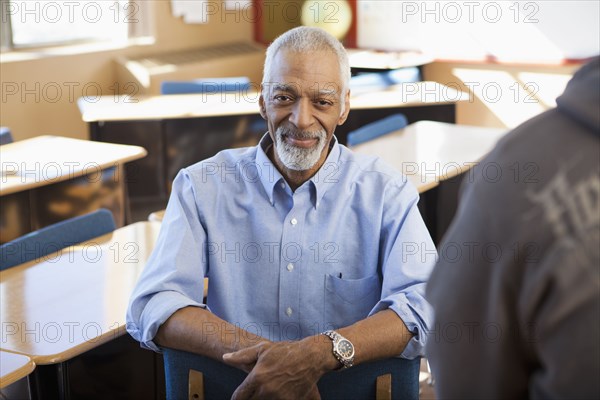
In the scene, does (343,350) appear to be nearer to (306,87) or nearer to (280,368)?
(280,368)

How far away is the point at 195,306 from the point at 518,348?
1162 millimetres

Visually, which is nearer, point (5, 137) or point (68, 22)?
point (5, 137)

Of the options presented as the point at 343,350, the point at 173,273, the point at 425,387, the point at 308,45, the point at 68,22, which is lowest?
the point at 425,387

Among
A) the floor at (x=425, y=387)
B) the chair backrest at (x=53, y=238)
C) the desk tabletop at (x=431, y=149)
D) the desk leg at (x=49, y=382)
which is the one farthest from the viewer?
the desk tabletop at (x=431, y=149)

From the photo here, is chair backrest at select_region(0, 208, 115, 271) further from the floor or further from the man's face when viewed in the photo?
the floor

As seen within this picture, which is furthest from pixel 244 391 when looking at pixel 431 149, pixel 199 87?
pixel 199 87

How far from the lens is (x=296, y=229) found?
6.93 ft

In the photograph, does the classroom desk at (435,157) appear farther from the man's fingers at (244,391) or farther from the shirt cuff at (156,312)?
the man's fingers at (244,391)

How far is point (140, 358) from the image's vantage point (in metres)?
2.60

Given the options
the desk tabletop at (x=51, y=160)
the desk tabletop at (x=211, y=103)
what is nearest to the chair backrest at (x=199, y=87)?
the desk tabletop at (x=211, y=103)

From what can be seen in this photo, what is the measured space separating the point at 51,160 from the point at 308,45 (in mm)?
2321

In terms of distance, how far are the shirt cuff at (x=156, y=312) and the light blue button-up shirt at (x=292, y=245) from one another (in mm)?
67

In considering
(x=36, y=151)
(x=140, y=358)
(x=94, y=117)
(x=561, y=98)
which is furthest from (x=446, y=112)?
(x=561, y=98)

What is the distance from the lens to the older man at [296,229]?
2049mm
